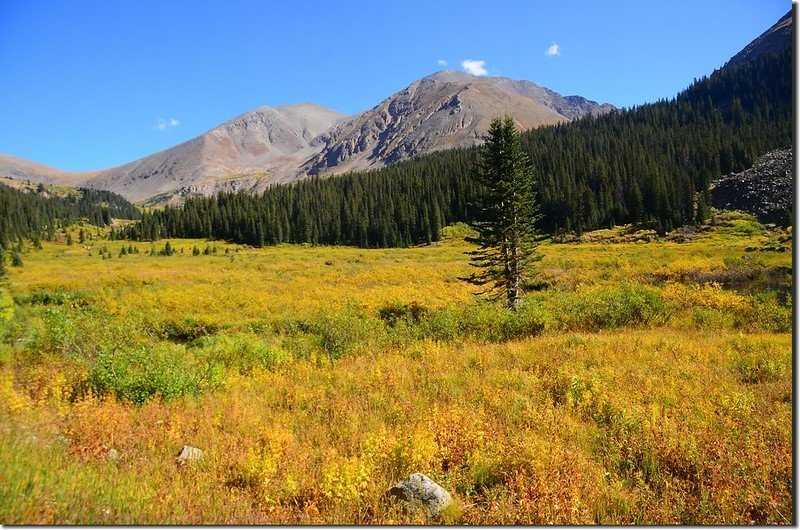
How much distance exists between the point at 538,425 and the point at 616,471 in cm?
136

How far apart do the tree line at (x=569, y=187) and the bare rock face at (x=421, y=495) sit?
85.0 meters

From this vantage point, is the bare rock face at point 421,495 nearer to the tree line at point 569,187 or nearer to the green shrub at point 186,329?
the green shrub at point 186,329

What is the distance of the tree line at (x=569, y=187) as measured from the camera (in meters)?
94.4

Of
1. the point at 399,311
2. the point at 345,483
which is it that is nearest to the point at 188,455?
the point at 345,483

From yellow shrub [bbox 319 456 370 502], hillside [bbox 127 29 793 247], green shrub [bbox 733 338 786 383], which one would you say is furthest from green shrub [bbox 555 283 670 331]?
hillside [bbox 127 29 793 247]

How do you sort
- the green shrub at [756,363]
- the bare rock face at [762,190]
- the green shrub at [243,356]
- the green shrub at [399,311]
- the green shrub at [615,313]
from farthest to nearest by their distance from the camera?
the bare rock face at [762,190] < the green shrub at [399,311] < the green shrub at [615,313] < the green shrub at [243,356] < the green shrub at [756,363]

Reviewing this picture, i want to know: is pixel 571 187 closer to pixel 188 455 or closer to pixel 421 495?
pixel 421 495

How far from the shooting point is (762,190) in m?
83.9

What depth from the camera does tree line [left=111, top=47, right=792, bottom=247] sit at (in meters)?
94.4

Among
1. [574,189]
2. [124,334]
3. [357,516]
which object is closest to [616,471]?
[357,516]

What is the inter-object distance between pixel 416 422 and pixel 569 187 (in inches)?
3880

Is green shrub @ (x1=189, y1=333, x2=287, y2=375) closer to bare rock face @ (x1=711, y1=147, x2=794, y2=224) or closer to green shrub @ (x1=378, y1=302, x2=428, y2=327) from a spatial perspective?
green shrub @ (x1=378, y1=302, x2=428, y2=327)

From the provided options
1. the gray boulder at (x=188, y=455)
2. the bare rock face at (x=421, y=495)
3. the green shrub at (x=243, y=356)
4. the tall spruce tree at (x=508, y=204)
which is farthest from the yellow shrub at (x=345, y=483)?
the tall spruce tree at (x=508, y=204)

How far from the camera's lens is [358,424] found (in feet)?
23.9
